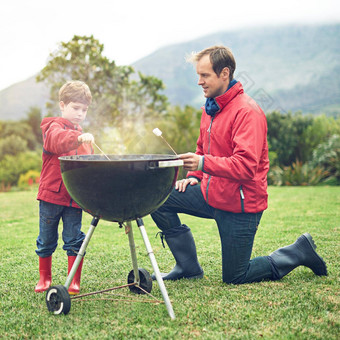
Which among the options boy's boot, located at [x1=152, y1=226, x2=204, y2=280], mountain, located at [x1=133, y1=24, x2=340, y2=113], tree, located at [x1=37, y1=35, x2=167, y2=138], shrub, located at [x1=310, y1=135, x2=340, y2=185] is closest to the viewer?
boy's boot, located at [x1=152, y1=226, x2=204, y2=280]

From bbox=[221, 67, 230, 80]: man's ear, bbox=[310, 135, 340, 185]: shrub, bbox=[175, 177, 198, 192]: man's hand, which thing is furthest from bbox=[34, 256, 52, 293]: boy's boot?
bbox=[310, 135, 340, 185]: shrub

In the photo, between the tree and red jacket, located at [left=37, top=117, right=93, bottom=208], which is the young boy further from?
the tree

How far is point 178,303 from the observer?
2.45 metres

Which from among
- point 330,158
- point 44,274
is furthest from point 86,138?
point 330,158

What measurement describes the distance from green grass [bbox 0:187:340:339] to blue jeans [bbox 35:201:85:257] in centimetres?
29

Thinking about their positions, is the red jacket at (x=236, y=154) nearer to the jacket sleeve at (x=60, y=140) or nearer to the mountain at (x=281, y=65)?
the jacket sleeve at (x=60, y=140)

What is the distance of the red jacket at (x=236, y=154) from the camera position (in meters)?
2.58

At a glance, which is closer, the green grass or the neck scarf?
the green grass

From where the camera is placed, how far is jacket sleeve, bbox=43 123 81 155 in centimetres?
260

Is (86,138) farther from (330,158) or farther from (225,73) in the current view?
(330,158)

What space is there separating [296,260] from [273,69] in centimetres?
13523

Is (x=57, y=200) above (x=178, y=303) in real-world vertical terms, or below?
above

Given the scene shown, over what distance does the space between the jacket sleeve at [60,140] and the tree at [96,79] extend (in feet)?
46.9

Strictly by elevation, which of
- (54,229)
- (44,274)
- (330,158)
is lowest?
(330,158)
